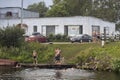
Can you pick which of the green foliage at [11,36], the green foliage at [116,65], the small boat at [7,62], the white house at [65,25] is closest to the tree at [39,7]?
the white house at [65,25]

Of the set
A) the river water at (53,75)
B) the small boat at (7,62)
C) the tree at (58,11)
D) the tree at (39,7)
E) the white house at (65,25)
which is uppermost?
the tree at (39,7)

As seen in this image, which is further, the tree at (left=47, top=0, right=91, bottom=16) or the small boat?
the tree at (left=47, top=0, right=91, bottom=16)

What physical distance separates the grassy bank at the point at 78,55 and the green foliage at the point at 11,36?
1.26 m

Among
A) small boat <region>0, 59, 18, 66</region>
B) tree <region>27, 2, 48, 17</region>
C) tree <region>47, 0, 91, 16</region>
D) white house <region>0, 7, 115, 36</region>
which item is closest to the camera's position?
small boat <region>0, 59, 18, 66</region>

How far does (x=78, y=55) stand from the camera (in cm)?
5194

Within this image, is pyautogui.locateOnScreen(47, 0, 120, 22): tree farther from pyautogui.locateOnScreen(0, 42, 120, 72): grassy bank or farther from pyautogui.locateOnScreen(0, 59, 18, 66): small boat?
pyautogui.locateOnScreen(0, 59, 18, 66): small boat

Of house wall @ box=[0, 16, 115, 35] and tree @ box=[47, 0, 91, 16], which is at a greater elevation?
tree @ box=[47, 0, 91, 16]

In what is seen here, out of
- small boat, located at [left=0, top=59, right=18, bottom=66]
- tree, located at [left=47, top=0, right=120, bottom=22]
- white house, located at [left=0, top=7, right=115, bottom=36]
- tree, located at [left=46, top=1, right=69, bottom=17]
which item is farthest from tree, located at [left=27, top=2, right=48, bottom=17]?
small boat, located at [left=0, top=59, right=18, bottom=66]

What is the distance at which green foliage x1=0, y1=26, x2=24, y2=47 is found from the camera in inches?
2233

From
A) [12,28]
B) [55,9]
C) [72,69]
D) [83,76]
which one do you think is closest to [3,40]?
[12,28]

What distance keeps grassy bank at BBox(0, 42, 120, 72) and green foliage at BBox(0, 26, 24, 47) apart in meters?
1.26

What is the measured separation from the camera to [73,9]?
4852 inches

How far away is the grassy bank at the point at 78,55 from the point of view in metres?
48.2

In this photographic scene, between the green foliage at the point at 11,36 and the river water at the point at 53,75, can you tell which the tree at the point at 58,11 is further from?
the river water at the point at 53,75
